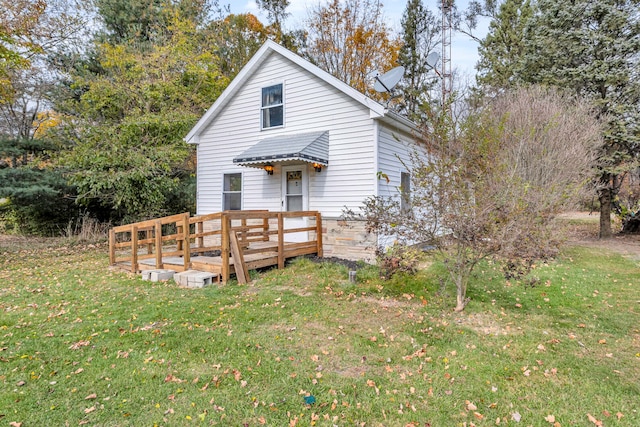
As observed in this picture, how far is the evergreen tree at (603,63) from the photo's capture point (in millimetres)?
11539

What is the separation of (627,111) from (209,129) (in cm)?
1411

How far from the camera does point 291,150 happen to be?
8250 mm

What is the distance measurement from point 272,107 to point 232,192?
287cm

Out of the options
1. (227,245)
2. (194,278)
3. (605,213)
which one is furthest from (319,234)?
(605,213)

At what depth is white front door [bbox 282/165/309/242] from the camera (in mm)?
9086

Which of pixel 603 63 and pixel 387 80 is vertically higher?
pixel 603 63

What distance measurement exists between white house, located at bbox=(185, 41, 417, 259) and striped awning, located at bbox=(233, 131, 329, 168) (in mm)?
27

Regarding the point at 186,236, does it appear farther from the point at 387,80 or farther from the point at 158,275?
the point at 387,80

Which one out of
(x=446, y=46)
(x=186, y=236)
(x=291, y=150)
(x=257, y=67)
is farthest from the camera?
(x=446, y=46)

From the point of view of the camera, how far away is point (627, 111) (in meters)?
11.5

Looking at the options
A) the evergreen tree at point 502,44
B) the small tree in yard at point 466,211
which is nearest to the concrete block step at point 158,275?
the small tree in yard at point 466,211

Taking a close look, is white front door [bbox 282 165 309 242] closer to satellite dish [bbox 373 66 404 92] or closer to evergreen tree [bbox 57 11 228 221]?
satellite dish [bbox 373 66 404 92]

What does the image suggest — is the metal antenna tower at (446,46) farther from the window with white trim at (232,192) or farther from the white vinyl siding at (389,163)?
the window with white trim at (232,192)

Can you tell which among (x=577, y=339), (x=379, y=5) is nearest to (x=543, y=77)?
(x=379, y=5)
